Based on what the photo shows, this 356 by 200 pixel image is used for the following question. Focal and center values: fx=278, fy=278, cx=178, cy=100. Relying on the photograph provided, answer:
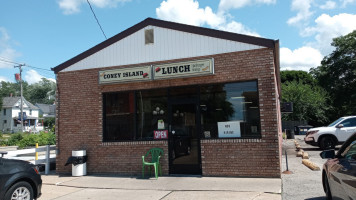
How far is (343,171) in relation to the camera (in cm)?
380

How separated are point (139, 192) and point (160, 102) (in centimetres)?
318

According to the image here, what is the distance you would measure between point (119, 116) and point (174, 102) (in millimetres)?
2109

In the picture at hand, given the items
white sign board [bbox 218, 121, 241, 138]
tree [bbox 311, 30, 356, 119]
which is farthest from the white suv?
tree [bbox 311, 30, 356, 119]

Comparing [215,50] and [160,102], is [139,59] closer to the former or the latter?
[160,102]

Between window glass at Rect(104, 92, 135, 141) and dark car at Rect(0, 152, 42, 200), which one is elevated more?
window glass at Rect(104, 92, 135, 141)

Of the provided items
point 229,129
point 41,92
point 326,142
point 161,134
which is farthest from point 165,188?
point 41,92

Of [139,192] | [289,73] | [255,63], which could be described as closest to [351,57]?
[289,73]

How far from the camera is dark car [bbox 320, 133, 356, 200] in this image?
3453mm

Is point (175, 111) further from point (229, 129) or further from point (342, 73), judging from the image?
point (342, 73)

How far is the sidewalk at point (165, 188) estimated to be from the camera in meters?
6.21

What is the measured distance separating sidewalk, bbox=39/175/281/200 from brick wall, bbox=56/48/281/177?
0.50 meters

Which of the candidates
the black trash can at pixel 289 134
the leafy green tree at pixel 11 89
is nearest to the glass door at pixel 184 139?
the black trash can at pixel 289 134

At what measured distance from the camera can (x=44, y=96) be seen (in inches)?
3893

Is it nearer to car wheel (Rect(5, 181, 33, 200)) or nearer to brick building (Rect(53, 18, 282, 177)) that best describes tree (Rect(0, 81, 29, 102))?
brick building (Rect(53, 18, 282, 177))
